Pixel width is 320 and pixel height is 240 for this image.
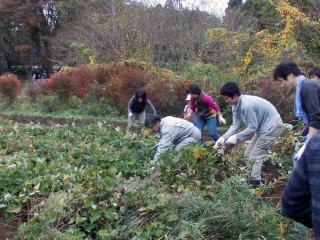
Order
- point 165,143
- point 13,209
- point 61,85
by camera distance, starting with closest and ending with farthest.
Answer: point 13,209, point 165,143, point 61,85

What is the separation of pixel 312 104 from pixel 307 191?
2.77 metres

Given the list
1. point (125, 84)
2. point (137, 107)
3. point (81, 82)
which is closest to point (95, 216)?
point (137, 107)

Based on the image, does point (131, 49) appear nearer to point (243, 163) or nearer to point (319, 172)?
point (243, 163)

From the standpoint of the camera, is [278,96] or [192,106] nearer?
[192,106]

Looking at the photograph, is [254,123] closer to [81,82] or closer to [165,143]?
[165,143]

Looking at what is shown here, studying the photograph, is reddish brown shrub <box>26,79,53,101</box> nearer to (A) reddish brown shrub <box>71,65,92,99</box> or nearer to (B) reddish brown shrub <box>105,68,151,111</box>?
(A) reddish brown shrub <box>71,65,92,99</box>

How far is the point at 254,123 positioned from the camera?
5.77 meters

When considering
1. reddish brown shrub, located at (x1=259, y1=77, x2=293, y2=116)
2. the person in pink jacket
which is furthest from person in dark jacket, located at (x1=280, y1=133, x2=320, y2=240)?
reddish brown shrub, located at (x1=259, y1=77, x2=293, y2=116)

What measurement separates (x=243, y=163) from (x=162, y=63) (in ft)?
51.1

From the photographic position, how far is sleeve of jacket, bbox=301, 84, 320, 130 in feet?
14.8

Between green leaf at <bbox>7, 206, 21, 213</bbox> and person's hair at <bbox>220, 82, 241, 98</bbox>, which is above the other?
person's hair at <bbox>220, 82, 241, 98</bbox>

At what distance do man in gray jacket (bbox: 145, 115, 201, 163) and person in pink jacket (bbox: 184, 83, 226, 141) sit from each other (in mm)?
1539

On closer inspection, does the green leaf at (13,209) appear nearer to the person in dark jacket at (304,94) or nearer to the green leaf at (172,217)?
the green leaf at (172,217)

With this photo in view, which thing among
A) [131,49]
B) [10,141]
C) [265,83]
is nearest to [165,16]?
[131,49]
